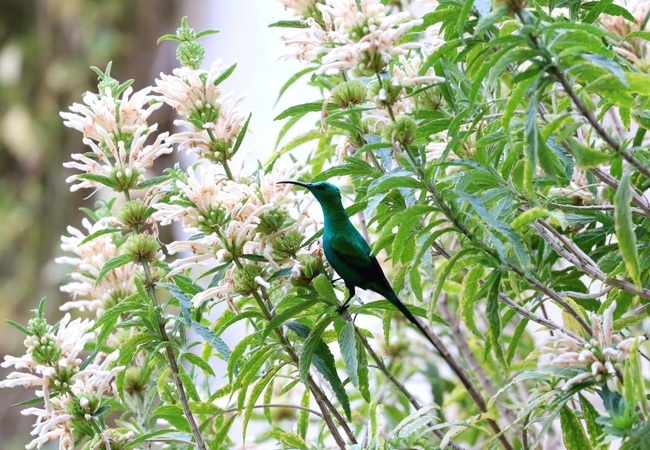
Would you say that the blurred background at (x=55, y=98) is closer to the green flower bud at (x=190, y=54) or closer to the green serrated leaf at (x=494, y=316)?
the green flower bud at (x=190, y=54)

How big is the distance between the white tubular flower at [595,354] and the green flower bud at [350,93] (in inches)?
12.8

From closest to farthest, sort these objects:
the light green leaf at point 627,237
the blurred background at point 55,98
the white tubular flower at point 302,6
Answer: the light green leaf at point 627,237 → the white tubular flower at point 302,6 → the blurred background at point 55,98

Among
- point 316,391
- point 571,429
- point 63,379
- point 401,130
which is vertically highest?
point 401,130

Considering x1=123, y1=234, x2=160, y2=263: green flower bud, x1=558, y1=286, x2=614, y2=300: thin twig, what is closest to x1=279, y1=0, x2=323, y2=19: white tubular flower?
x1=123, y1=234, x2=160, y2=263: green flower bud

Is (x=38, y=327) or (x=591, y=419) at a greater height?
(x=38, y=327)

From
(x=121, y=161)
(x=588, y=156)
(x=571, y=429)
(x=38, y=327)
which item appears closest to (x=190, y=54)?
(x=121, y=161)

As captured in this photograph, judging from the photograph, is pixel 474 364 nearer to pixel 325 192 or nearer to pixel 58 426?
pixel 325 192

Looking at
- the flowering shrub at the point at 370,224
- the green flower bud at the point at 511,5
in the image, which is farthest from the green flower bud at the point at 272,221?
the green flower bud at the point at 511,5

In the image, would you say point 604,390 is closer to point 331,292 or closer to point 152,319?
point 331,292

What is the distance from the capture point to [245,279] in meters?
0.76

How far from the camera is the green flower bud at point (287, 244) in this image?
801 millimetres

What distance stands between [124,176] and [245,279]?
194mm

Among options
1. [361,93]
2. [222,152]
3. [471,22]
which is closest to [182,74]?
[222,152]

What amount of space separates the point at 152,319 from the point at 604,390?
47cm
